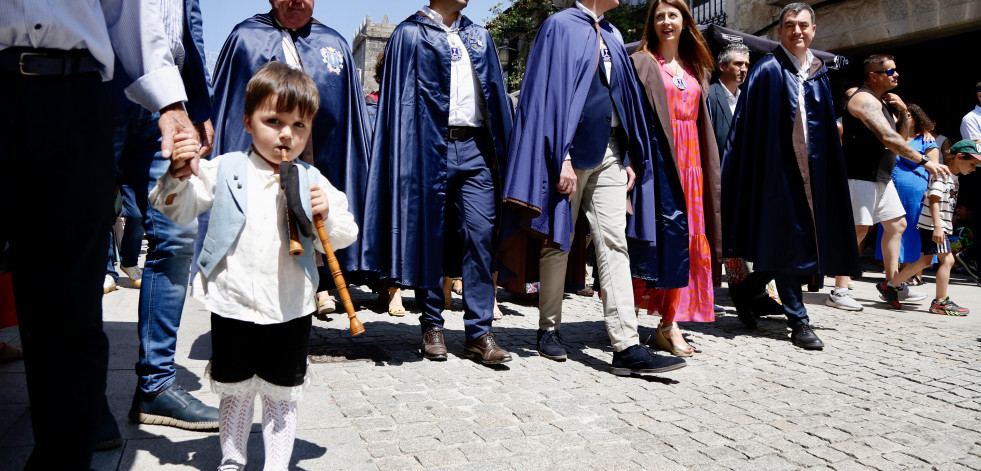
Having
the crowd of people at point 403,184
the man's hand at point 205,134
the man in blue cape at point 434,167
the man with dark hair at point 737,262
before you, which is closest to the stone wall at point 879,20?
the crowd of people at point 403,184

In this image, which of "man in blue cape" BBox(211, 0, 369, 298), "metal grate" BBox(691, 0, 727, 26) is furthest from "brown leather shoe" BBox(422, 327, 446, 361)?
"metal grate" BBox(691, 0, 727, 26)

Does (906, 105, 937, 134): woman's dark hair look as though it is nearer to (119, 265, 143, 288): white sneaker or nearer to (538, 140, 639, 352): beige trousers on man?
(538, 140, 639, 352): beige trousers on man

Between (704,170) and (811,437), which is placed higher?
(704,170)

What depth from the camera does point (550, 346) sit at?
4352 millimetres

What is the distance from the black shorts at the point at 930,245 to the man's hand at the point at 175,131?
6.49 meters

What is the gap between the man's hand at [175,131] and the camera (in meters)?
2.08

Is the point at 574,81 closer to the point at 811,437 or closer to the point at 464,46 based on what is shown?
the point at 464,46

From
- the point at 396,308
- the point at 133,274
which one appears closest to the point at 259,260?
the point at 396,308

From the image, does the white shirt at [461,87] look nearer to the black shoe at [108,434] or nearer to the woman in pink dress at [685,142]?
the woman in pink dress at [685,142]

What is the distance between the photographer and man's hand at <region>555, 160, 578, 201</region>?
13.4ft

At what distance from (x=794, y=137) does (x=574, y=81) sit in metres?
1.81

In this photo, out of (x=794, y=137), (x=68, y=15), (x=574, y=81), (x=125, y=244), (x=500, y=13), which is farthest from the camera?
(x=500, y=13)

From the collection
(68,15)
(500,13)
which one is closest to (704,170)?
(68,15)

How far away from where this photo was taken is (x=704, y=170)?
15.9 ft
